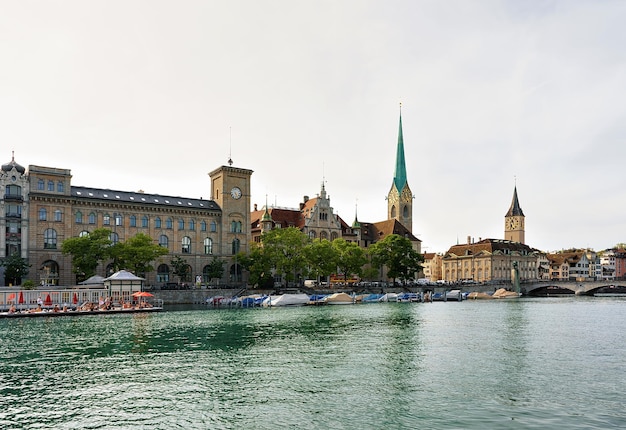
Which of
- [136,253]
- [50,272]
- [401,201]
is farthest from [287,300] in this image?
[401,201]

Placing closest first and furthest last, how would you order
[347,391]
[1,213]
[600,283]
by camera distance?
[347,391], [1,213], [600,283]

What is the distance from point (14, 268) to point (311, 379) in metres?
75.8

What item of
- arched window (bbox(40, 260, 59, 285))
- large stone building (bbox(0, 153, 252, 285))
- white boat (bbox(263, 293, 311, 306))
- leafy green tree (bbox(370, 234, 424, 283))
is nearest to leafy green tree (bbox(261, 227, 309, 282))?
large stone building (bbox(0, 153, 252, 285))

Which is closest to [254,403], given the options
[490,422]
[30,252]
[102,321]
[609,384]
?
[490,422]

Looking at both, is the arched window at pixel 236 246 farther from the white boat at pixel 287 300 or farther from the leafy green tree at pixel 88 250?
the leafy green tree at pixel 88 250

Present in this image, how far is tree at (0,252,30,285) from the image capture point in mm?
88000

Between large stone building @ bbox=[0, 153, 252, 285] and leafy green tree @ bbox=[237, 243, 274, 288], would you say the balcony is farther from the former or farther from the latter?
leafy green tree @ bbox=[237, 243, 274, 288]

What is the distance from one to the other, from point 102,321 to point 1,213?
1744 inches

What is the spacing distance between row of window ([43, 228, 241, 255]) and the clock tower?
21 cm

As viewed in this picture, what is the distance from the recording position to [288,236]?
369 feet

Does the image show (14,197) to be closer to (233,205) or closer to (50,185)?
(50,185)

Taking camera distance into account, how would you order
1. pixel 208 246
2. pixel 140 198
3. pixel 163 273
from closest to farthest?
pixel 163 273 < pixel 140 198 < pixel 208 246

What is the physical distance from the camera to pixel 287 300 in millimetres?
96125

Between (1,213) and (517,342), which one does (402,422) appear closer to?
(517,342)
